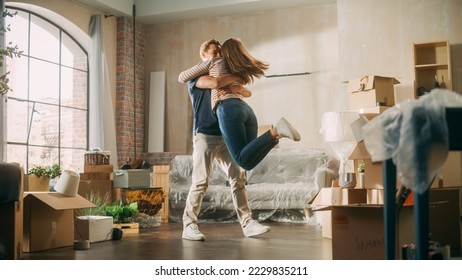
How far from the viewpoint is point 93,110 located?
252 inches

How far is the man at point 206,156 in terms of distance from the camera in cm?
353

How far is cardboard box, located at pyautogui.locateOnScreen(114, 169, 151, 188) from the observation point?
514 centimetres

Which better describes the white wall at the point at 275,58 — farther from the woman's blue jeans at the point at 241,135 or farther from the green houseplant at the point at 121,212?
the woman's blue jeans at the point at 241,135

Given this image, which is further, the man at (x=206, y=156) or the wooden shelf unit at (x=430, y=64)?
the wooden shelf unit at (x=430, y=64)

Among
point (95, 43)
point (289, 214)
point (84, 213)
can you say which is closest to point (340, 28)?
point (289, 214)

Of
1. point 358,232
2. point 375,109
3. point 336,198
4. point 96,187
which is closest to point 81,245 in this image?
point 336,198

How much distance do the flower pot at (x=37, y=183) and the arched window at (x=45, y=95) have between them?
5.95 feet

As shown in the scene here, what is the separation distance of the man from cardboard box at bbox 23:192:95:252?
629mm

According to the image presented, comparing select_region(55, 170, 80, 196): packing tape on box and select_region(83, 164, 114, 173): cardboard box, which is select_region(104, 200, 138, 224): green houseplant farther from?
select_region(55, 170, 80, 196): packing tape on box

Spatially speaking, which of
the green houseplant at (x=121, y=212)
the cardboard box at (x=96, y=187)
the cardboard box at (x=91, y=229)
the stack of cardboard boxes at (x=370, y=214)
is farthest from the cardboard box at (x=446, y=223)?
the cardboard box at (x=96, y=187)
